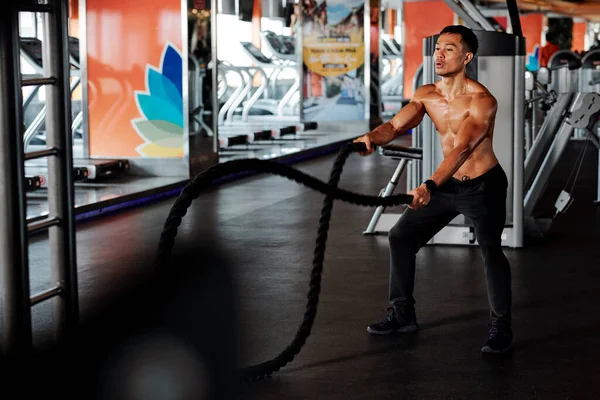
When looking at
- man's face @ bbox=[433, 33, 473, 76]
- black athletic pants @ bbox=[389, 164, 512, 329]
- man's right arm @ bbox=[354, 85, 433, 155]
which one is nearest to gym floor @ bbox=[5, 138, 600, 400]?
black athletic pants @ bbox=[389, 164, 512, 329]

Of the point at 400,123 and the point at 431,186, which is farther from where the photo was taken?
the point at 400,123

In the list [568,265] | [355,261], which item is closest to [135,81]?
[355,261]

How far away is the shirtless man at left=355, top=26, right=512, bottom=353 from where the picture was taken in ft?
13.3

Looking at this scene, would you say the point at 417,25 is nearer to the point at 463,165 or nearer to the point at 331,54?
the point at 331,54

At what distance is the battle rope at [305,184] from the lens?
2.80m

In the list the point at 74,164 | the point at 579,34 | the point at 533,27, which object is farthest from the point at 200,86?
the point at 579,34

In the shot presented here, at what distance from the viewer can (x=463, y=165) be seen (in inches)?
164

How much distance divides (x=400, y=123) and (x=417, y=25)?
61.6 feet

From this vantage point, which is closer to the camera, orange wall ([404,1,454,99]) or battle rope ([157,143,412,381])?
battle rope ([157,143,412,381])

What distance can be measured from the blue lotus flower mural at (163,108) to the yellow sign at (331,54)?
711 centimetres

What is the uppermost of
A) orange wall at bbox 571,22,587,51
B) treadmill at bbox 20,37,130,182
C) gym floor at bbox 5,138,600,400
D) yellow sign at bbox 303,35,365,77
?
orange wall at bbox 571,22,587,51

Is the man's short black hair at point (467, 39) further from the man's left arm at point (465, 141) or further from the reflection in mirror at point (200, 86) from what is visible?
the reflection in mirror at point (200, 86)

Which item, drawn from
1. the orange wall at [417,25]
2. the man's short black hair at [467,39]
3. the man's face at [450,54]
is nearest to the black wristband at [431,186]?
the man's face at [450,54]

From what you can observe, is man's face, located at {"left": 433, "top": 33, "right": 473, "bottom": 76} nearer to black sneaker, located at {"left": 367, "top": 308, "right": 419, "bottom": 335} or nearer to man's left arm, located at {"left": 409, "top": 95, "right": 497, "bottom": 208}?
man's left arm, located at {"left": 409, "top": 95, "right": 497, "bottom": 208}
